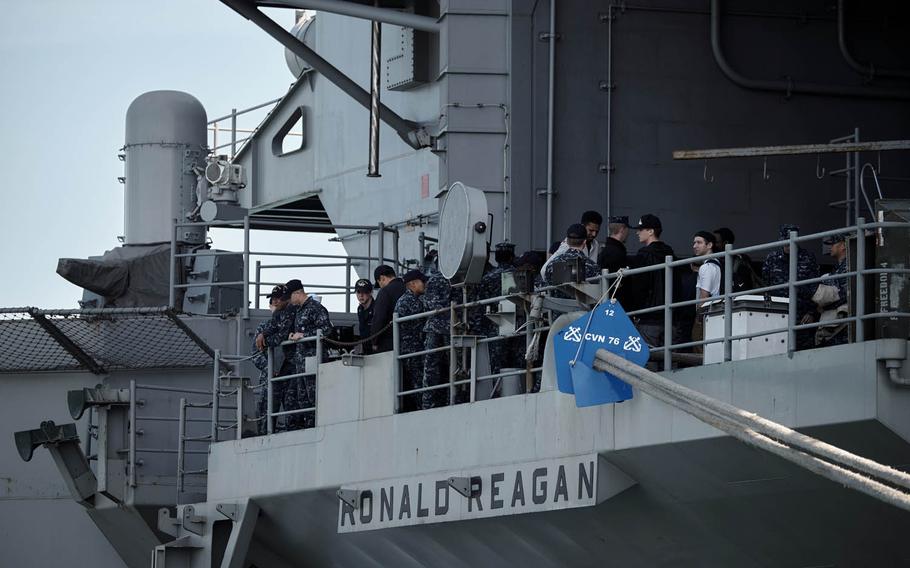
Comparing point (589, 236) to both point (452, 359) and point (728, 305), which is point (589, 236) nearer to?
point (452, 359)

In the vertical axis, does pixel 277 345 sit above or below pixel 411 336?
below

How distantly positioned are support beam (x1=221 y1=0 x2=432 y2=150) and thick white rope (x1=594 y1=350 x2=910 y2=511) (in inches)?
315

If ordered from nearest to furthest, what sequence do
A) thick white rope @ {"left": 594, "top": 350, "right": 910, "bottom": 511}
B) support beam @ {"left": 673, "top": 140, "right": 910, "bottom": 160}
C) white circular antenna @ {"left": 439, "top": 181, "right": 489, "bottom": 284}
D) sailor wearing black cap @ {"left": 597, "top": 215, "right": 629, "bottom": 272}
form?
thick white rope @ {"left": 594, "top": 350, "right": 910, "bottom": 511}
sailor wearing black cap @ {"left": 597, "top": 215, "right": 629, "bottom": 272}
white circular antenna @ {"left": 439, "top": 181, "right": 489, "bottom": 284}
support beam @ {"left": 673, "top": 140, "right": 910, "bottom": 160}

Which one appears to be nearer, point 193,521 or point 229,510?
point 229,510

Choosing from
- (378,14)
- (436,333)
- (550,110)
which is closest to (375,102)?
(378,14)

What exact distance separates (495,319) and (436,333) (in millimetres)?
775

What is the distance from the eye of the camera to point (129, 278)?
21.5 m

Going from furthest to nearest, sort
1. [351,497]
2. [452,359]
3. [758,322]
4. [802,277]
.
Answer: [351,497]
[452,359]
[802,277]
[758,322]

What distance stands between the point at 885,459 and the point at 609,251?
10.4ft

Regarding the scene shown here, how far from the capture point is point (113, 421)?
57.6ft

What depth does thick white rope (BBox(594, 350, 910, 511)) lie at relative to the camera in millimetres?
8617

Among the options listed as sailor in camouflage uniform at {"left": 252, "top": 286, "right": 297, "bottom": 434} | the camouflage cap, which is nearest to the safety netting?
sailor in camouflage uniform at {"left": 252, "top": 286, "right": 297, "bottom": 434}

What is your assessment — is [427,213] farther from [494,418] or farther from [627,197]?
Result: [494,418]

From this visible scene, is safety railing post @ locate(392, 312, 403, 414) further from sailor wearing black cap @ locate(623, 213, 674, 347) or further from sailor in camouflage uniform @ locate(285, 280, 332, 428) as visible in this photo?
sailor wearing black cap @ locate(623, 213, 674, 347)
